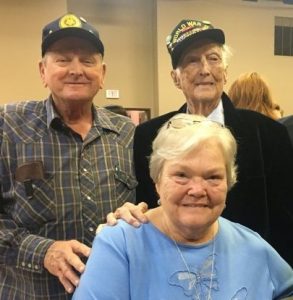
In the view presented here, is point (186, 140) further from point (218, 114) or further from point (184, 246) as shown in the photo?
point (218, 114)

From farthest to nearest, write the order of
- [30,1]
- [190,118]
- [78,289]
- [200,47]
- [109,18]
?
[109,18] → [30,1] → [200,47] → [190,118] → [78,289]

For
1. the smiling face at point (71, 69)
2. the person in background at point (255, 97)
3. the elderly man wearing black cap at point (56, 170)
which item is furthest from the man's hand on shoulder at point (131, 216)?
the person in background at point (255, 97)

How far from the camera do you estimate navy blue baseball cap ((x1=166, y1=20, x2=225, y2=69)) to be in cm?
179

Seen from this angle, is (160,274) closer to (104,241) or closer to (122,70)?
(104,241)

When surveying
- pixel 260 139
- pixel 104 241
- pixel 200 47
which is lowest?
pixel 104 241

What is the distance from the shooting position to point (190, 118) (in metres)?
1.40

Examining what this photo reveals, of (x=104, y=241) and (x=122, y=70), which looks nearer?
(x=104, y=241)

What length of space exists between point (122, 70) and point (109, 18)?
2.70 feet

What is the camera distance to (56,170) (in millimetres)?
1648

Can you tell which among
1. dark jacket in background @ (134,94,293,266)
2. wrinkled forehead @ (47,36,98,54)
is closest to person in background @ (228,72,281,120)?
dark jacket in background @ (134,94,293,266)

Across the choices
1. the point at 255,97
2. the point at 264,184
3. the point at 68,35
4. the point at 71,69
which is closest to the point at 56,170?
the point at 71,69

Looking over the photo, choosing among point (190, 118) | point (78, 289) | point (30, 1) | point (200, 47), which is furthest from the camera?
point (30, 1)

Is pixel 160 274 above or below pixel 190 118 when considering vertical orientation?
below

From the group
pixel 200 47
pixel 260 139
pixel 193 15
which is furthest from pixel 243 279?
pixel 193 15
